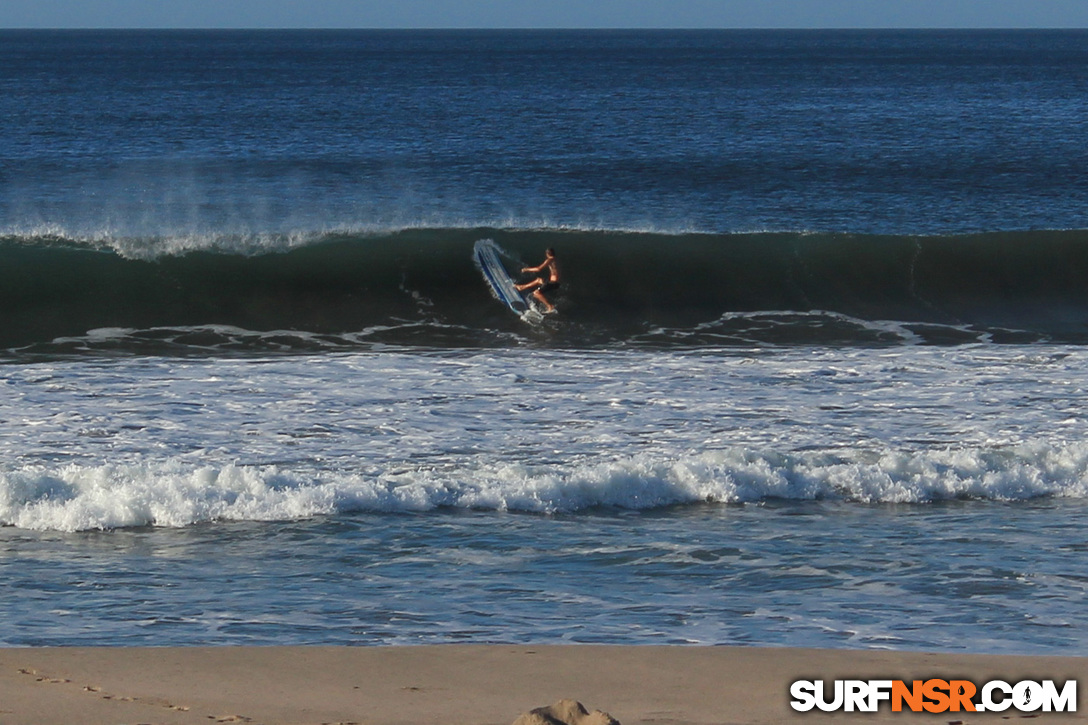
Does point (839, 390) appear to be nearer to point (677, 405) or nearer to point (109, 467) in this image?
point (677, 405)

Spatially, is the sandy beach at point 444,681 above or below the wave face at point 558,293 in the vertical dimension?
above

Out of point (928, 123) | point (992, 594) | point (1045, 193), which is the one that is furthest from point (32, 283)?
point (928, 123)

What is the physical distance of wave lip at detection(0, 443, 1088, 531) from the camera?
8.88m

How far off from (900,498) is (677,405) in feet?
10.0

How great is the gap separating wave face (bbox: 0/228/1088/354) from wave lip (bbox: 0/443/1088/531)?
6468 mm

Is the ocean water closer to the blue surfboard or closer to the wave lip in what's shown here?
the wave lip

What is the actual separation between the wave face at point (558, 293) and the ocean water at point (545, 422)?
0.28ft

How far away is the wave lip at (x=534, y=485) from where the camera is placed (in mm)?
8883

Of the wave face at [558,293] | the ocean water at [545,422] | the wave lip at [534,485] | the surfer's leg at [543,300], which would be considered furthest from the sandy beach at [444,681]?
the surfer's leg at [543,300]

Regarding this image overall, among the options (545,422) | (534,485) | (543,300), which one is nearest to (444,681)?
(534,485)

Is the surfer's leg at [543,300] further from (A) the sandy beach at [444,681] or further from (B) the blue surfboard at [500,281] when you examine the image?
(A) the sandy beach at [444,681]

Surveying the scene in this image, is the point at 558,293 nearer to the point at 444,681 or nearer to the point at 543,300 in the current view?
the point at 543,300

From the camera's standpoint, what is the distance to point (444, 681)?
19.2 ft

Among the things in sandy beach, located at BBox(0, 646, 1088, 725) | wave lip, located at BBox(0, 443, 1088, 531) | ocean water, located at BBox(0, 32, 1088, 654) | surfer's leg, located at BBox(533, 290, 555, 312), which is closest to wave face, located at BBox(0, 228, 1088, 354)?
ocean water, located at BBox(0, 32, 1088, 654)
